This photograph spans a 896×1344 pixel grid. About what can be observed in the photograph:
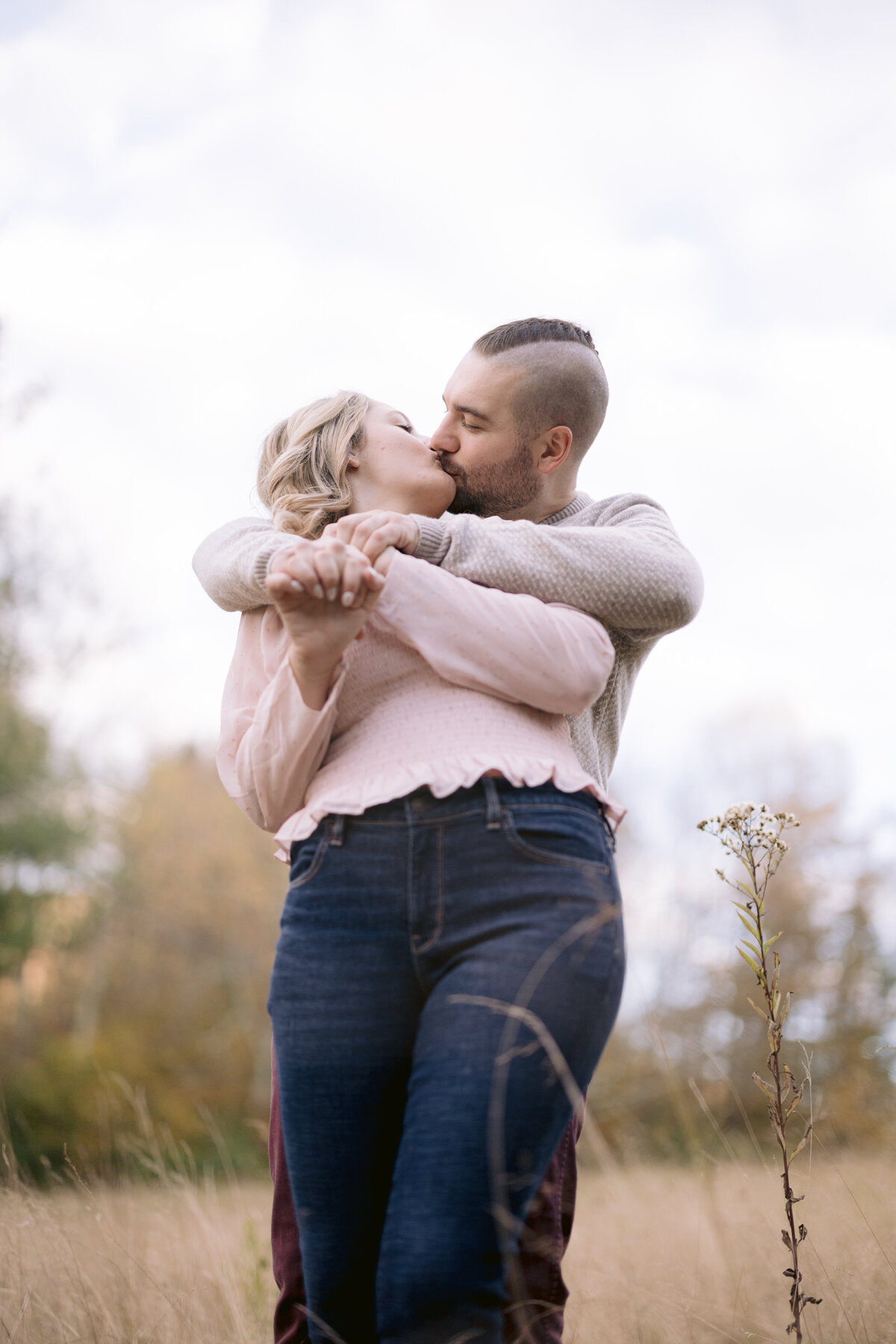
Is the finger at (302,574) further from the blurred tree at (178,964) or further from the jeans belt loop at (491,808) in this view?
the blurred tree at (178,964)

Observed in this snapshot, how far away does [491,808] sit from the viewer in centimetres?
148

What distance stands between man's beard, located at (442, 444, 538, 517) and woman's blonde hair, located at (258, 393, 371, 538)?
9.9 inches

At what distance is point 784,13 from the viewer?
303 inches

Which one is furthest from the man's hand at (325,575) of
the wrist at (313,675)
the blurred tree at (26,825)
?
the blurred tree at (26,825)

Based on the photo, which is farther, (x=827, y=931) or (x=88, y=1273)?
(x=827, y=931)

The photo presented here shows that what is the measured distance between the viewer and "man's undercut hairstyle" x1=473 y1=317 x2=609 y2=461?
7.27 ft

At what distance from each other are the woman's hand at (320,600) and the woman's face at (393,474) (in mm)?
498

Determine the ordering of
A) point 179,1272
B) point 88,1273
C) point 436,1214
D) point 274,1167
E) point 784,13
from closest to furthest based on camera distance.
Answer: point 436,1214 → point 274,1167 → point 88,1273 → point 179,1272 → point 784,13

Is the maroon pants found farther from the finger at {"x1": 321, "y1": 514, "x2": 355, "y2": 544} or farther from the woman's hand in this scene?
the finger at {"x1": 321, "y1": 514, "x2": 355, "y2": 544}

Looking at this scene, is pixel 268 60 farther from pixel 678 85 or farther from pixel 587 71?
pixel 678 85

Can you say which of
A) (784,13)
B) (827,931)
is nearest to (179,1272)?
(784,13)

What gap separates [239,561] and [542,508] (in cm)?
77

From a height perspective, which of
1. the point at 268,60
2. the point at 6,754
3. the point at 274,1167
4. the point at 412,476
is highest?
the point at 268,60

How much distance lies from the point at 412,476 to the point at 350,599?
63cm
